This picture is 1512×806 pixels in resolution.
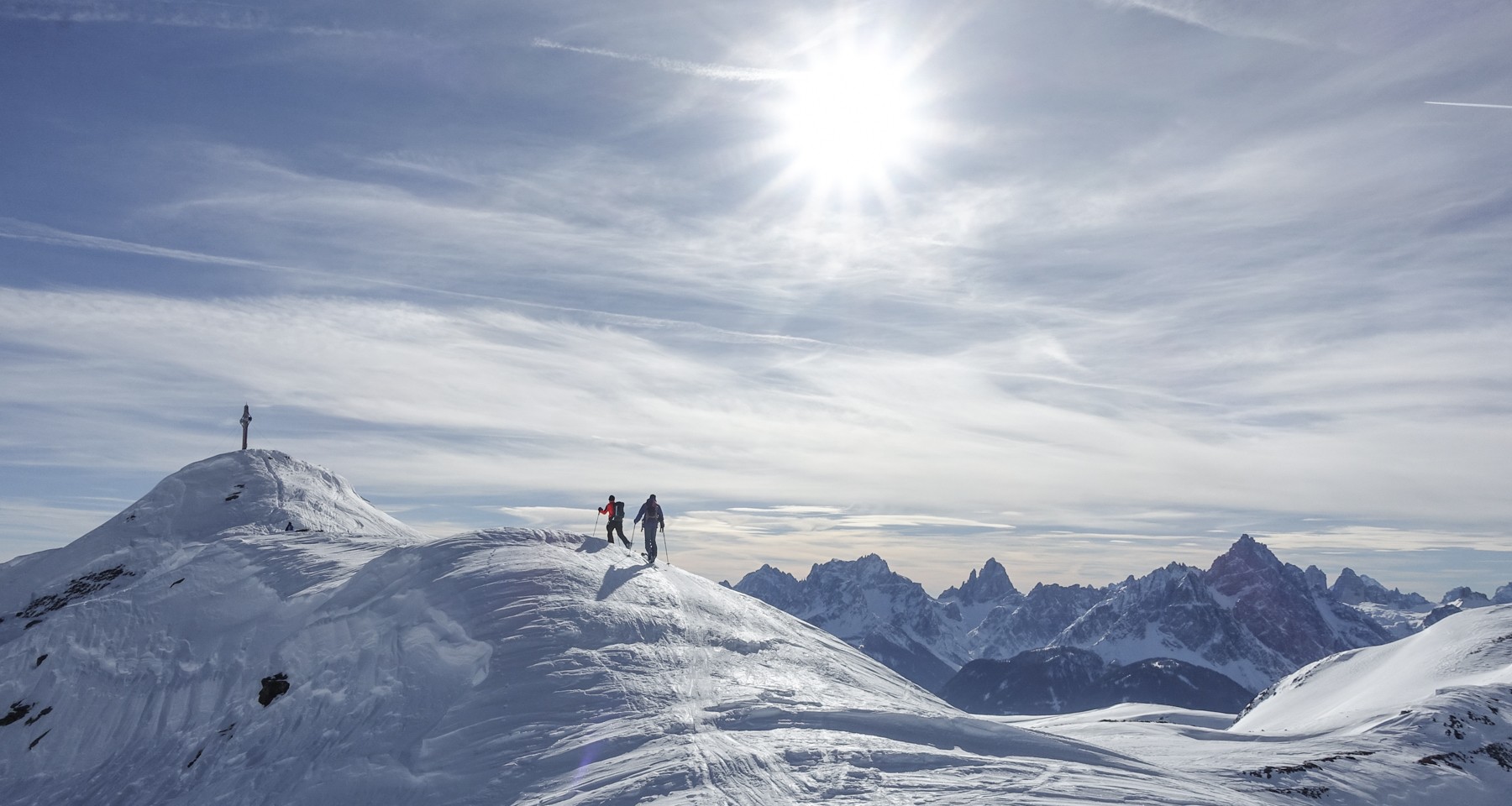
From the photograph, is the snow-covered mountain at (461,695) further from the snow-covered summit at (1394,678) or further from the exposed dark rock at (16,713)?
the snow-covered summit at (1394,678)

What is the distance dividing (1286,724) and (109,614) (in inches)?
2404

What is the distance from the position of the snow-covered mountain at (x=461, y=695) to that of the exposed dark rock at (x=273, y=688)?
0.09 metres

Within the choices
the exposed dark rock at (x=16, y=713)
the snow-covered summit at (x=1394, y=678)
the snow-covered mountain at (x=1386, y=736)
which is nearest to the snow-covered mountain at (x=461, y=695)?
the exposed dark rock at (x=16, y=713)

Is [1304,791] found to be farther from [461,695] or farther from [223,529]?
[223,529]

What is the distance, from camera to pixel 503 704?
82.9 ft

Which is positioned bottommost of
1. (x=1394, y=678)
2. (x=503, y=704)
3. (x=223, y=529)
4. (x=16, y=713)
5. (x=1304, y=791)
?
(x=1394, y=678)

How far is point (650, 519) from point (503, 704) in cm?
1235

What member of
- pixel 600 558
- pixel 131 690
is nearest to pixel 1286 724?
pixel 600 558

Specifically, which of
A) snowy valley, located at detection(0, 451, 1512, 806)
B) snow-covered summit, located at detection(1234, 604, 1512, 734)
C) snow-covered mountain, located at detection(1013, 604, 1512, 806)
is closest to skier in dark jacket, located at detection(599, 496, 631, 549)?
snowy valley, located at detection(0, 451, 1512, 806)

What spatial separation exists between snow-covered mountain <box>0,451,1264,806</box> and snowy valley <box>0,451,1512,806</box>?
97 mm

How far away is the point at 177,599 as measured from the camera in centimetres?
3559

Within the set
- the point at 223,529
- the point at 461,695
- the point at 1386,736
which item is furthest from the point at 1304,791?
the point at 223,529

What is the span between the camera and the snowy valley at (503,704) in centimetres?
2211

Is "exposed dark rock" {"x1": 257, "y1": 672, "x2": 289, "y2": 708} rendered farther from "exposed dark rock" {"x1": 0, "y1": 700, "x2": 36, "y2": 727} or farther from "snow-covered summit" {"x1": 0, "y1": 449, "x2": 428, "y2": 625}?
"exposed dark rock" {"x1": 0, "y1": 700, "x2": 36, "y2": 727}
